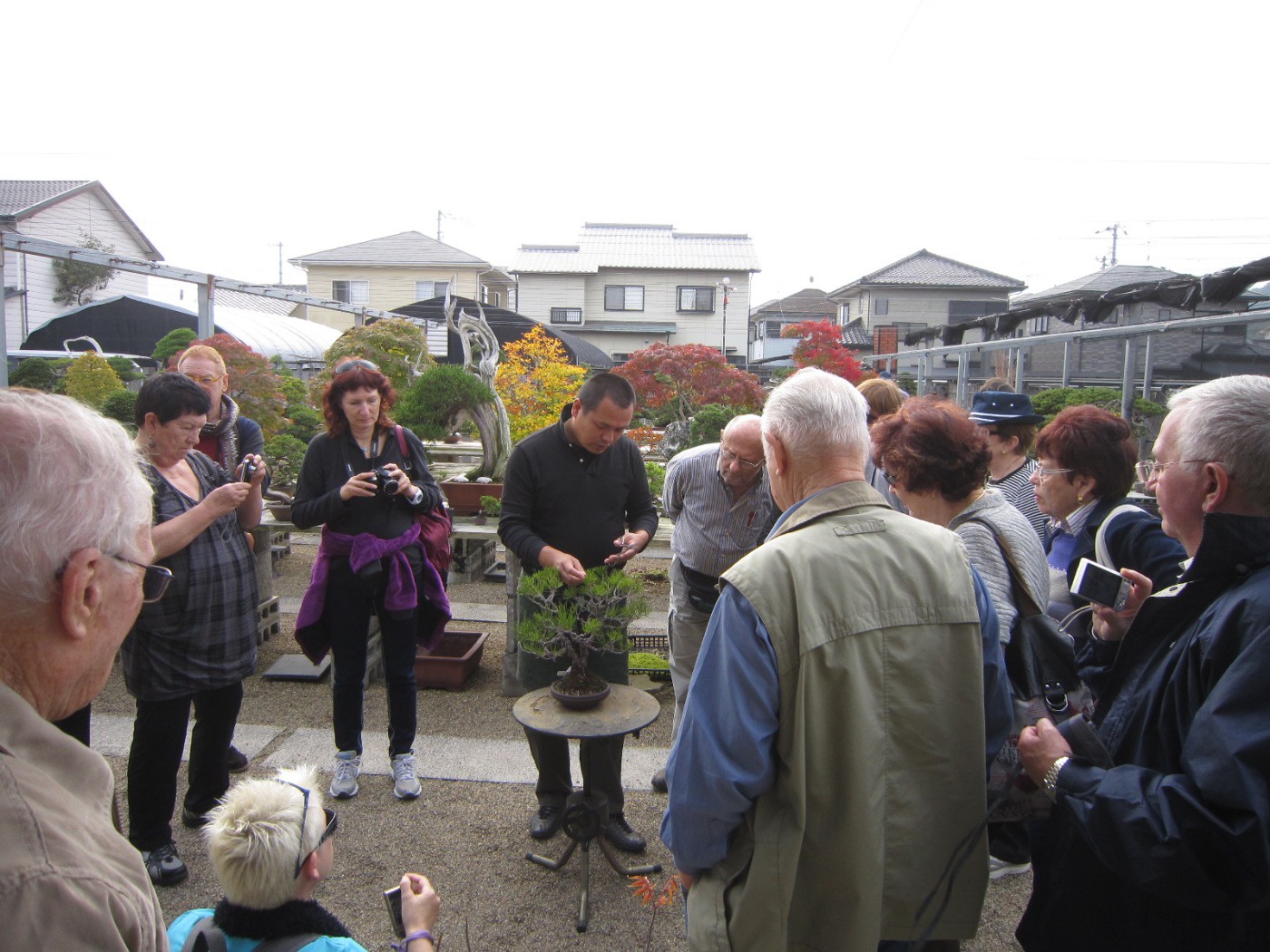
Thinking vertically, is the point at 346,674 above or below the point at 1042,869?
below

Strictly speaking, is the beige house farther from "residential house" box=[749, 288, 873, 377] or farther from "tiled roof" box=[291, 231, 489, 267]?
"residential house" box=[749, 288, 873, 377]

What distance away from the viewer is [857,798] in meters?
1.47

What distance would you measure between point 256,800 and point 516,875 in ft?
4.67

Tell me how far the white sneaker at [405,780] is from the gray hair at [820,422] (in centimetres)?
257

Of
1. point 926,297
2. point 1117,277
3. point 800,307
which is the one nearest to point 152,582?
point 1117,277

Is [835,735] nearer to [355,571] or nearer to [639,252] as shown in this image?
[355,571]

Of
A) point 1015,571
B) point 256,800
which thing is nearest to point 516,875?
point 256,800

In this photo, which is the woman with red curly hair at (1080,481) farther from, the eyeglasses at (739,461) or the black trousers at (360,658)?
the black trousers at (360,658)

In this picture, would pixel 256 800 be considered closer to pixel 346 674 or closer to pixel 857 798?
pixel 857 798

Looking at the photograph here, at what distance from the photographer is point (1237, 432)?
4.79 ft

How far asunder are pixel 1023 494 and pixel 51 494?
3401mm

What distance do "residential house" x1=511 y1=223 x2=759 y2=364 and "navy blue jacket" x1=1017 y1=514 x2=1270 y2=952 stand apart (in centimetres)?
2822

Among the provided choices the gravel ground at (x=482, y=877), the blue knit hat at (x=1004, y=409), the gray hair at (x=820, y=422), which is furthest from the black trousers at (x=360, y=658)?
the blue knit hat at (x=1004, y=409)

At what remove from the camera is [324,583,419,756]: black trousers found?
10.9 feet
